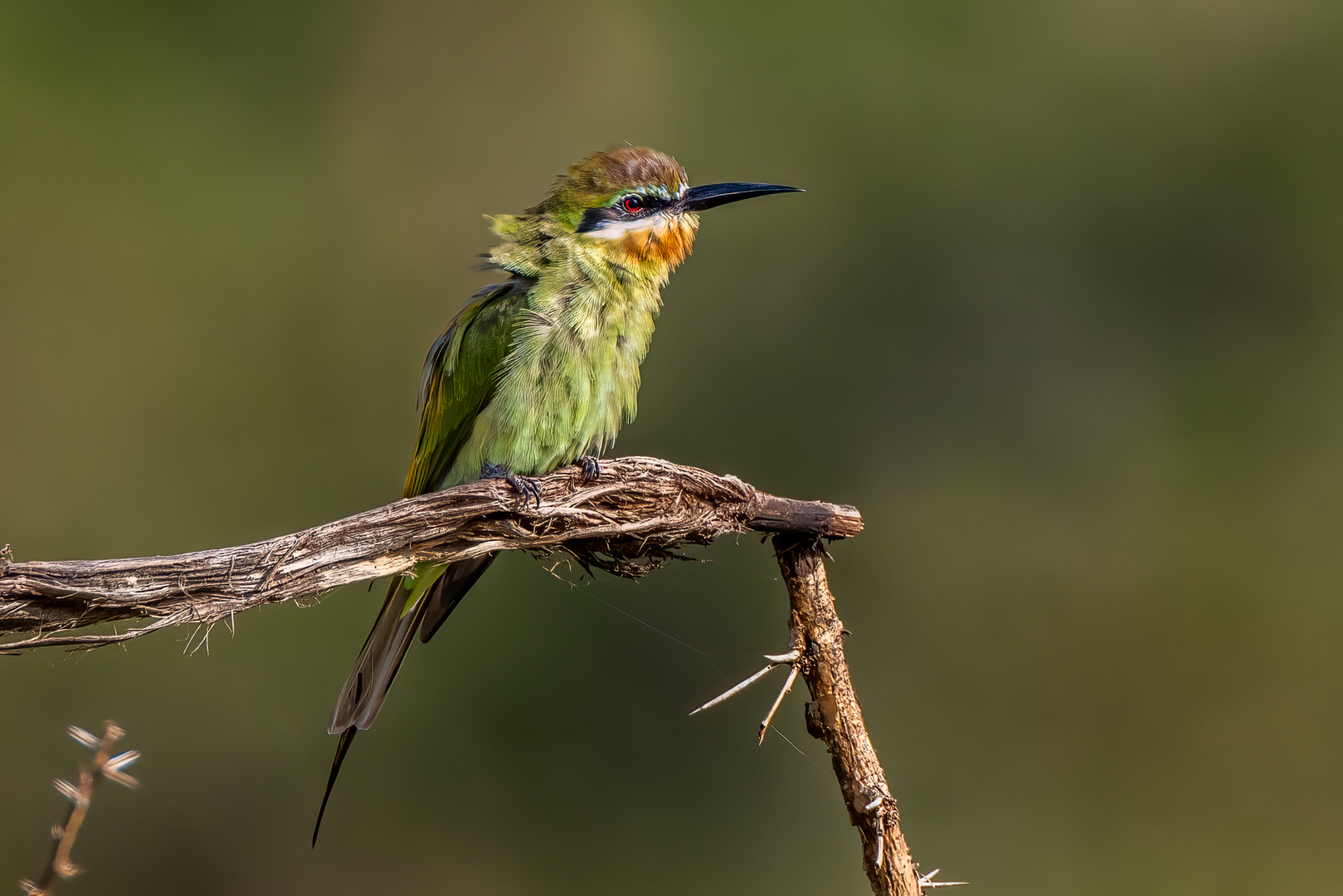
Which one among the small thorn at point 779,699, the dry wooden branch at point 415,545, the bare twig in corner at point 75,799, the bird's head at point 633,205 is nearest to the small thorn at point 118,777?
the bare twig in corner at point 75,799

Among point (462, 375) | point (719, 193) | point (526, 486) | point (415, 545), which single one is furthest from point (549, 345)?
point (415, 545)

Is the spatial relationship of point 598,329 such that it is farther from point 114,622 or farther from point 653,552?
point 114,622

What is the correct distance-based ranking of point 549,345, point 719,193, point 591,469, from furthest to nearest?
point 719,193 < point 549,345 < point 591,469

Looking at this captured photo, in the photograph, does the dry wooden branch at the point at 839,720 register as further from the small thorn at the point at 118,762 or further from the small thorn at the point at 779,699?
the small thorn at the point at 118,762

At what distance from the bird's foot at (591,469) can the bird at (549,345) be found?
5 centimetres

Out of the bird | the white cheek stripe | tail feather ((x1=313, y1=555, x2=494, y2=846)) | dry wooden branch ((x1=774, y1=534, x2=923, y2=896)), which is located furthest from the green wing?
dry wooden branch ((x1=774, y1=534, x2=923, y2=896))

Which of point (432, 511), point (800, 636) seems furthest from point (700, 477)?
point (432, 511)

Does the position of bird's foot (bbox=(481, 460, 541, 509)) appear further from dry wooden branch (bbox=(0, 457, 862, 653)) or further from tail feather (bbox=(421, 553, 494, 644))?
tail feather (bbox=(421, 553, 494, 644))

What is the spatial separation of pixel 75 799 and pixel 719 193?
2004mm

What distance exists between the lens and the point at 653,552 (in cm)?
168

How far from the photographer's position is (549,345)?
82.0 inches

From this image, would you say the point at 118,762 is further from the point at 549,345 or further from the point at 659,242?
the point at 659,242

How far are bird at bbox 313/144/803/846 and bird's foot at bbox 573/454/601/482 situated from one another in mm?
46

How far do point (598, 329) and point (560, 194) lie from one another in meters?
0.38
